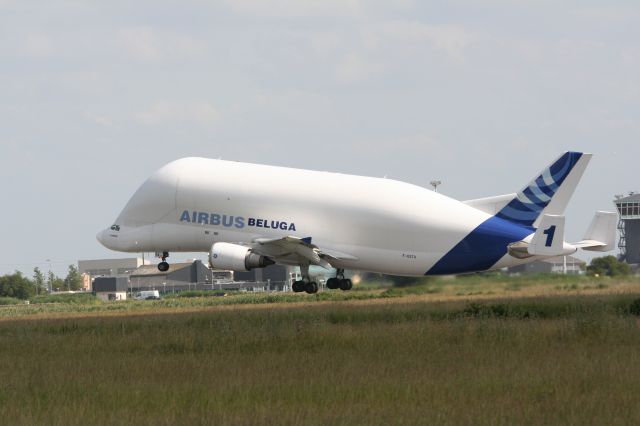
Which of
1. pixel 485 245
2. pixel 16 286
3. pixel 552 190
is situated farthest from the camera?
pixel 16 286

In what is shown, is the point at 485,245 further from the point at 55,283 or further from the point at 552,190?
the point at 55,283

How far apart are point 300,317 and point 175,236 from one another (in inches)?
807

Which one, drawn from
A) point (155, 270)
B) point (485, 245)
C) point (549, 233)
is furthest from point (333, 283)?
point (155, 270)

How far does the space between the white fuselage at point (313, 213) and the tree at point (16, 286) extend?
6719cm

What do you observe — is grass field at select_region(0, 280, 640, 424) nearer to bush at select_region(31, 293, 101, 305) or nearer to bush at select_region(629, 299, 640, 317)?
bush at select_region(629, 299, 640, 317)

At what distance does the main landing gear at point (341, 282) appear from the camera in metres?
55.1

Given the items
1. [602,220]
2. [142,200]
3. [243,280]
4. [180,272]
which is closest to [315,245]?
[142,200]

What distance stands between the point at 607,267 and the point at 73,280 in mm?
138837

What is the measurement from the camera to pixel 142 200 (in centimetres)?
5553

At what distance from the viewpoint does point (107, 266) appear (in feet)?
Answer: 623

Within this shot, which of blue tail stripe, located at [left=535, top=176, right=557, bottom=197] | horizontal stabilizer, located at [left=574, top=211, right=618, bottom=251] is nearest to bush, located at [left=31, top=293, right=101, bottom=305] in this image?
blue tail stripe, located at [left=535, top=176, right=557, bottom=197]

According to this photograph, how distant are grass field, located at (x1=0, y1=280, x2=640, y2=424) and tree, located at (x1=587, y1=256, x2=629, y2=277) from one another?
1699 centimetres

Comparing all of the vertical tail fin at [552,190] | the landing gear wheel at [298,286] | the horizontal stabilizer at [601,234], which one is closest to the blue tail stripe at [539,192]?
the vertical tail fin at [552,190]

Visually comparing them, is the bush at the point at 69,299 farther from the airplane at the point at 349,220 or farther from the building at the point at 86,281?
the building at the point at 86,281
